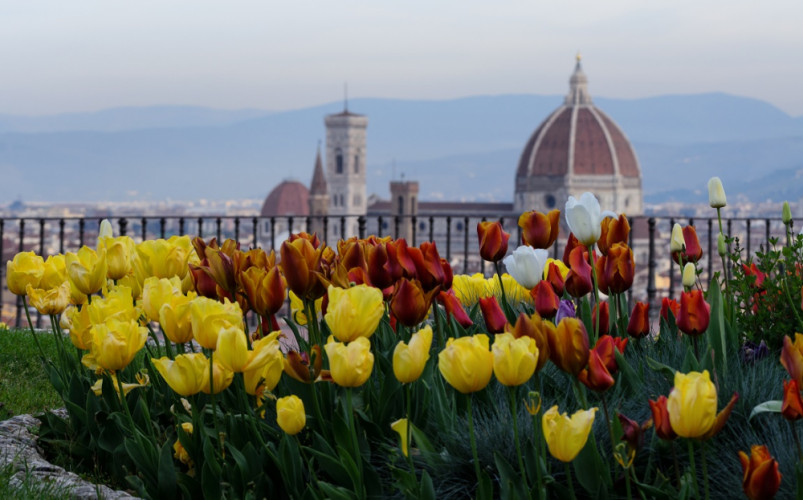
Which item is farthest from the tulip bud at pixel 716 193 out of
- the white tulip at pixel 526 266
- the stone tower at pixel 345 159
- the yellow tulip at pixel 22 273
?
the stone tower at pixel 345 159

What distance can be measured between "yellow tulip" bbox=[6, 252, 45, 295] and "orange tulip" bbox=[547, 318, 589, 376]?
159cm

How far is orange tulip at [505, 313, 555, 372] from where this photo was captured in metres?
1.82

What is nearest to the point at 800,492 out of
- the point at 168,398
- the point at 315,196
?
the point at 168,398

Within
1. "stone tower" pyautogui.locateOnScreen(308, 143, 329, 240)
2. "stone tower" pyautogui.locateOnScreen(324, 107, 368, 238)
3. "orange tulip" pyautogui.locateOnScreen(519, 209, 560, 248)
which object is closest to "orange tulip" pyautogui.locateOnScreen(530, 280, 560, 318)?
"orange tulip" pyautogui.locateOnScreen(519, 209, 560, 248)

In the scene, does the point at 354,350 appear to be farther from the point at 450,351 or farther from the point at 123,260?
the point at 123,260

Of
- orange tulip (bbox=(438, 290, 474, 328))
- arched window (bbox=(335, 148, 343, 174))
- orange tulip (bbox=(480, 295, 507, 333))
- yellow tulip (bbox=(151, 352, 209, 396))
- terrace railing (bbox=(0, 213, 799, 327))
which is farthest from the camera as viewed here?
arched window (bbox=(335, 148, 343, 174))

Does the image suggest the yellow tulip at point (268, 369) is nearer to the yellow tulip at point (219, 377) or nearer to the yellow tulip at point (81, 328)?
the yellow tulip at point (219, 377)

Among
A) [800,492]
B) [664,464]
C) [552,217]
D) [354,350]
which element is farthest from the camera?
[552,217]

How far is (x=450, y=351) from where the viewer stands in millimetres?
1754

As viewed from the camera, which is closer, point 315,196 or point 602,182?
point 315,196

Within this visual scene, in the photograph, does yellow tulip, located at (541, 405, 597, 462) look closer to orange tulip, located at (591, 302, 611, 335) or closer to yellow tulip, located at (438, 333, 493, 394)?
yellow tulip, located at (438, 333, 493, 394)

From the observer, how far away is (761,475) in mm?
1604

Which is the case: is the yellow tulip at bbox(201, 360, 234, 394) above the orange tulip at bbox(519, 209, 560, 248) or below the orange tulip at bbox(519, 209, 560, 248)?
below

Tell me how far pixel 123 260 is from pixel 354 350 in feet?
3.68
